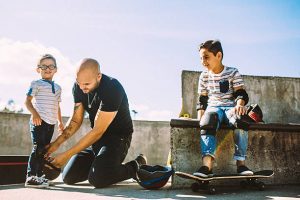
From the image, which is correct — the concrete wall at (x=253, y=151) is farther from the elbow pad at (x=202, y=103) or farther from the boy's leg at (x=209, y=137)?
the boy's leg at (x=209, y=137)

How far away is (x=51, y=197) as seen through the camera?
2.59 m

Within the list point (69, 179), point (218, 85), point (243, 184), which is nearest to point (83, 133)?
point (69, 179)

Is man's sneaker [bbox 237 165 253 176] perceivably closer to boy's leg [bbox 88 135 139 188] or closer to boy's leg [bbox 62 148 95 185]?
boy's leg [bbox 88 135 139 188]

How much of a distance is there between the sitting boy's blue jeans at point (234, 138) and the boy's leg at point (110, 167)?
2.87 ft

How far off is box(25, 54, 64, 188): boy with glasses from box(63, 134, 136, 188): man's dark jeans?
1.26 ft

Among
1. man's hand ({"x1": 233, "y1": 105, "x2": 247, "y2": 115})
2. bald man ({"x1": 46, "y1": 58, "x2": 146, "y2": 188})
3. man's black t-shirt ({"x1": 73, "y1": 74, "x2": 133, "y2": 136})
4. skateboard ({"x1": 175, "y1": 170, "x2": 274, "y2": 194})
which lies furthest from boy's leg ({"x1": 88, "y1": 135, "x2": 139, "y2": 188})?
man's hand ({"x1": 233, "y1": 105, "x2": 247, "y2": 115})

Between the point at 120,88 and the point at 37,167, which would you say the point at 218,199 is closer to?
the point at 120,88

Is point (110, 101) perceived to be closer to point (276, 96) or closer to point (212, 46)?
point (212, 46)

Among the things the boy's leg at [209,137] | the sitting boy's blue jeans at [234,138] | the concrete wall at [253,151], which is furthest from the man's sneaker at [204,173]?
the concrete wall at [253,151]

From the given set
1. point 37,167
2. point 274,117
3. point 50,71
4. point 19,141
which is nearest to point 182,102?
point 274,117

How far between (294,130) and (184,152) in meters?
1.48

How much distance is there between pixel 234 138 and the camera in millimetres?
3260

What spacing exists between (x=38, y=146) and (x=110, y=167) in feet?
3.31

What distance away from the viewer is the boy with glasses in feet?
11.4
